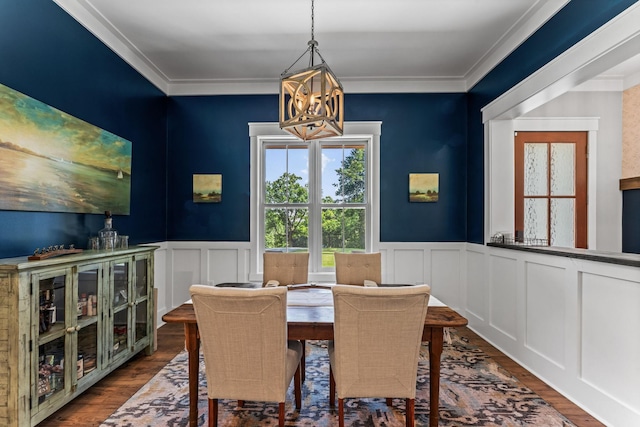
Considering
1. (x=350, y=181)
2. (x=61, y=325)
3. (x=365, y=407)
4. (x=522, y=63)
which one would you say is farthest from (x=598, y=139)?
(x=61, y=325)

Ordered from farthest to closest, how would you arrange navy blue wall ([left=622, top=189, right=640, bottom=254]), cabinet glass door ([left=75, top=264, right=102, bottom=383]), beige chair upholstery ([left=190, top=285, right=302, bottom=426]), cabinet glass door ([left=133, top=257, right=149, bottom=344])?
navy blue wall ([left=622, top=189, right=640, bottom=254]) < cabinet glass door ([left=133, top=257, right=149, bottom=344]) < cabinet glass door ([left=75, top=264, right=102, bottom=383]) < beige chair upholstery ([left=190, top=285, right=302, bottom=426])

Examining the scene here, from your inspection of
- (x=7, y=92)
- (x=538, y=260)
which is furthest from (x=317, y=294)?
(x=7, y=92)

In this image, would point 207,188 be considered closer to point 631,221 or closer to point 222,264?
point 222,264

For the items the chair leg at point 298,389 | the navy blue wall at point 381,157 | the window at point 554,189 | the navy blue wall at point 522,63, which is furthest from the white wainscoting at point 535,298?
the chair leg at point 298,389

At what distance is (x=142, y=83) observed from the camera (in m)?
3.73

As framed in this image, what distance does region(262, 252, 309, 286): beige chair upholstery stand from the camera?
3.19m

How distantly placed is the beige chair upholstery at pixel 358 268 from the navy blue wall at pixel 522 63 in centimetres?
141

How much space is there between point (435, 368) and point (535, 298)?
1435 millimetres

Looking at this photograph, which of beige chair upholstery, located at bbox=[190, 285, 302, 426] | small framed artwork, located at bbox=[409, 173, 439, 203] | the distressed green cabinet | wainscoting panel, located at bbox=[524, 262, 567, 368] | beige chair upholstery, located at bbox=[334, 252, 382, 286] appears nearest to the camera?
beige chair upholstery, located at bbox=[190, 285, 302, 426]

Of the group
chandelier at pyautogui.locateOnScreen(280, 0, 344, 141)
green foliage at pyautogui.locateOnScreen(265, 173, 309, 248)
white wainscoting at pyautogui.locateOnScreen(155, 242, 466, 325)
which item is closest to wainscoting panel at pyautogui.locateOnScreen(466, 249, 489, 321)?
white wainscoting at pyautogui.locateOnScreen(155, 242, 466, 325)

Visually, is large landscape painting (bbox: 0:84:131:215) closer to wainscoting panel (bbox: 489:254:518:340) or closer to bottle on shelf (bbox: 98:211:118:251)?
bottle on shelf (bbox: 98:211:118:251)

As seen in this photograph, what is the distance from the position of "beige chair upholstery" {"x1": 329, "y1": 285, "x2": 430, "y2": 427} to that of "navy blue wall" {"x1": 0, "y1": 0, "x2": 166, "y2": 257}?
82.2 inches

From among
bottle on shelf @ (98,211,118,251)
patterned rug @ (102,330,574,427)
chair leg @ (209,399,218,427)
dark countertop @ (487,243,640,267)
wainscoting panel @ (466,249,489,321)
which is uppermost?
bottle on shelf @ (98,211,118,251)

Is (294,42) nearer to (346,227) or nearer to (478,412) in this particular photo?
(346,227)
